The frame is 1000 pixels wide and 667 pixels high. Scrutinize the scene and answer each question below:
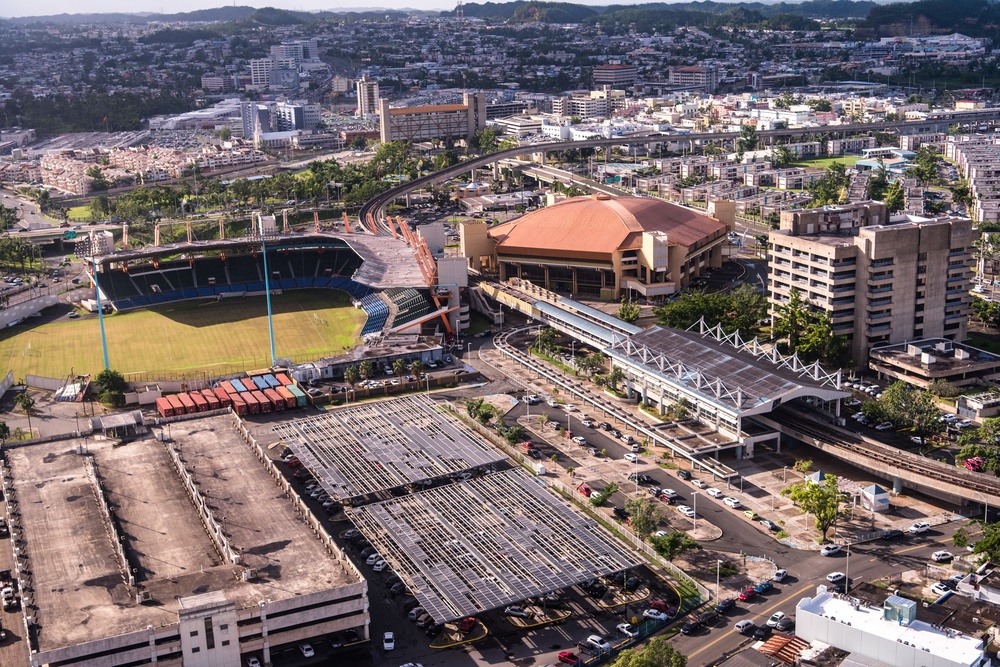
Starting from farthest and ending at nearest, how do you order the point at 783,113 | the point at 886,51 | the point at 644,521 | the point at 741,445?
the point at 886,51, the point at 783,113, the point at 741,445, the point at 644,521

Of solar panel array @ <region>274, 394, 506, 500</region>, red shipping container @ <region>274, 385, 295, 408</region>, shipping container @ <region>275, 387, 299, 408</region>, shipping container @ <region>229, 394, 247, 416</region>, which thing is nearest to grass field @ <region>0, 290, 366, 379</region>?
red shipping container @ <region>274, 385, 295, 408</region>

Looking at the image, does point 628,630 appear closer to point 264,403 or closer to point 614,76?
point 264,403

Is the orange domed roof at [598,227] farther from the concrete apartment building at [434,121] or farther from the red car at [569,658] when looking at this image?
the concrete apartment building at [434,121]

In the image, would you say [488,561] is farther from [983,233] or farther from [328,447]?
[983,233]

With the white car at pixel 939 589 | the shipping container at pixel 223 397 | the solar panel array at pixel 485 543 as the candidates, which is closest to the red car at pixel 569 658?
the solar panel array at pixel 485 543

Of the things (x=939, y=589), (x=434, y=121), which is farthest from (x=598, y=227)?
(x=434, y=121)

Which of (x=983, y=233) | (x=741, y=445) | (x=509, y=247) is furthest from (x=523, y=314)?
(x=983, y=233)
